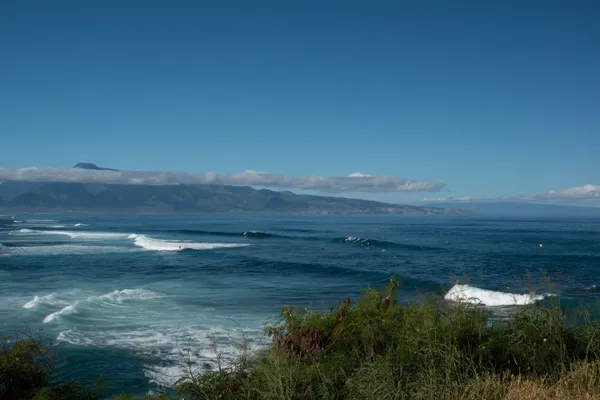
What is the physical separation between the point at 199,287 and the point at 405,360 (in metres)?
20.9

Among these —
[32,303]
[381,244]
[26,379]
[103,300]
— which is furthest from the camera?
[381,244]

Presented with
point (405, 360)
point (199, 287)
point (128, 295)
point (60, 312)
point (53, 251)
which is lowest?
point (53, 251)

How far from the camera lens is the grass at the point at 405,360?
6508mm

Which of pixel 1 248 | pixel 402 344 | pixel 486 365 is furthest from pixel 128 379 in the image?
pixel 1 248

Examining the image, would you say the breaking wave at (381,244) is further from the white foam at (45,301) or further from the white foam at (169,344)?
the white foam at (169,344)

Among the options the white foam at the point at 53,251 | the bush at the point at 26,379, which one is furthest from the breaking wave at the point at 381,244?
the bush at the point at 26,379

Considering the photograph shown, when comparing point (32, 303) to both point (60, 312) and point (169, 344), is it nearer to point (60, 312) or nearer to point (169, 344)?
point (60, 312)

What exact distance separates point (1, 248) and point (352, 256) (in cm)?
3209

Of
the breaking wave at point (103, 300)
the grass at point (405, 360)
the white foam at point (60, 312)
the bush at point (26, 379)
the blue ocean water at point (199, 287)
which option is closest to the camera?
the grass at point (405, 360)

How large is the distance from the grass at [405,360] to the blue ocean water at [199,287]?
3.87ft

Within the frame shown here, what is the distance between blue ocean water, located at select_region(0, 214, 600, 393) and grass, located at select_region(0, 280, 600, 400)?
3.87ft

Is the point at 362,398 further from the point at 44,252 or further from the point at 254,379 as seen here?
the point at 44,252

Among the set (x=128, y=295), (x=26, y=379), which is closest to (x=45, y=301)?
(x=128, y=295)

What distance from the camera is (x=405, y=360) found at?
7.33 metres
